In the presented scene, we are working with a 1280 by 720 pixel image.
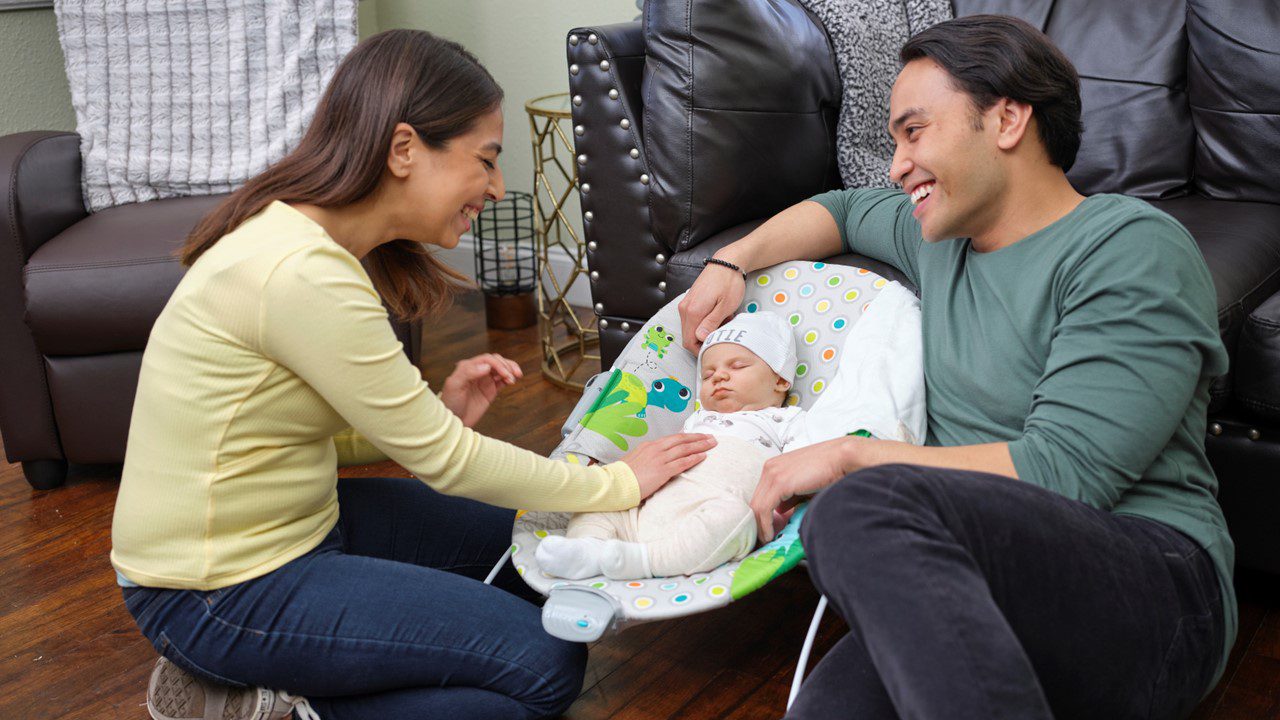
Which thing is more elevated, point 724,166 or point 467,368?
point 724,166

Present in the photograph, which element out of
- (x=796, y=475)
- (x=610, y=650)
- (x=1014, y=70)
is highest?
(x=1014, y=70)

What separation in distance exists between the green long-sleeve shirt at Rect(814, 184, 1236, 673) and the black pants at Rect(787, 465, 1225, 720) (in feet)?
0.18

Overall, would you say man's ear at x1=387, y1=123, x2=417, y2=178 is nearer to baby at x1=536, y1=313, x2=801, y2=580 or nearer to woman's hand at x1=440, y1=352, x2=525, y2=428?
woman's hand at x1=440, y1=352, x2=525, y2=428

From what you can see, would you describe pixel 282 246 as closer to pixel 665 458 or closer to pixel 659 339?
pixel 665 458

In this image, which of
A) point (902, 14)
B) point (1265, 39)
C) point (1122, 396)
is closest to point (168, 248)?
point (902, 14)

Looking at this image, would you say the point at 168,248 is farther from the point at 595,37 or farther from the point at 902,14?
the point at 902,14

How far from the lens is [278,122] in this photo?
105 inches

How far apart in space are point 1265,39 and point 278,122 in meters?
2.15

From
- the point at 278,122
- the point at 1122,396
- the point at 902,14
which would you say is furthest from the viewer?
Result: the point at 278,122

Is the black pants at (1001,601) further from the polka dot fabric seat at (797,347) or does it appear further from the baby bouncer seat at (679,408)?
the polka dot fabric seat at (797,347)

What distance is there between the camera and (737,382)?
5.41 ft

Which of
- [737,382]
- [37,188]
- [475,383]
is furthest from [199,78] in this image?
[737,382]

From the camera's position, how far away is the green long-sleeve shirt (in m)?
1.17

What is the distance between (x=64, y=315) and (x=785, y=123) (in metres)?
1.47
